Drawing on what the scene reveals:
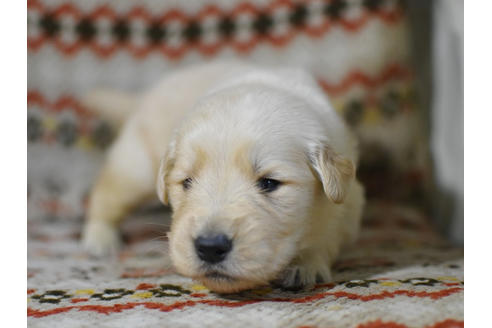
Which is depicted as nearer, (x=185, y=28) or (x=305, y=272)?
(x=305, y=272)

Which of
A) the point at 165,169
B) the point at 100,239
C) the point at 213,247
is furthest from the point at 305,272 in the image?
the point at 100,239

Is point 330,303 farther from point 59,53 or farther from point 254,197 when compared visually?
point 59,53

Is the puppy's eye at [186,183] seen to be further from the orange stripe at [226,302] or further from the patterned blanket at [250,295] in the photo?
the orange stripe at [226,302]

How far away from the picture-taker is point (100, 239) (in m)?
3.17

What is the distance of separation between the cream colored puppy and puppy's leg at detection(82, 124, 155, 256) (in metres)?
0.91

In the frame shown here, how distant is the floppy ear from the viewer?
2047mm

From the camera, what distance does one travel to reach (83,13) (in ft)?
13.8

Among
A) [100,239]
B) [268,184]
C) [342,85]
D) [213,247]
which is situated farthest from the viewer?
[342,85]

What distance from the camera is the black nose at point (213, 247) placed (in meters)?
1.77

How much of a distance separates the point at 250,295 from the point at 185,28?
2871 mm

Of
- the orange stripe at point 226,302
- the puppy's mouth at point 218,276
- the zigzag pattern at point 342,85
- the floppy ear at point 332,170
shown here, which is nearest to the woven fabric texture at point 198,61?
the zigzag pattern at point 342,85

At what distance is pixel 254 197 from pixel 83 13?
9.64ft

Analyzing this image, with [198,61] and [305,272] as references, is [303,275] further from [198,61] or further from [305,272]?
[198,61]
